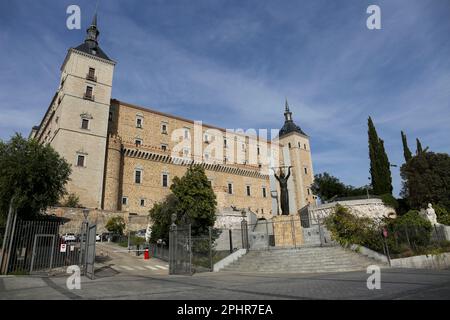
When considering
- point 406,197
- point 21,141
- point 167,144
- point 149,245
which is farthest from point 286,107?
point 21,141

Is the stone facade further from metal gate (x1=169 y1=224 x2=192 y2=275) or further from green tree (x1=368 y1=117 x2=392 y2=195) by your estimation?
green tree (x1=368 y1=117 x2=392 y2=195)

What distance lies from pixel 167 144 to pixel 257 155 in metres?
20.3

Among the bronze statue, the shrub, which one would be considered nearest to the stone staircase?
the shrub

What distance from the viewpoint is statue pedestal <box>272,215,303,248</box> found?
1745 cm

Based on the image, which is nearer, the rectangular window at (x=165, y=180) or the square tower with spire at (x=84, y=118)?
the square tower with spire at (x=84, y=118)

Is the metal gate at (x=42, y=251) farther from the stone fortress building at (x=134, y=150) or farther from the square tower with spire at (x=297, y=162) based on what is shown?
the square tower with spire at (x=297, y=162)

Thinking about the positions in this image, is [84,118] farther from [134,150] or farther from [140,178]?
[140,178]

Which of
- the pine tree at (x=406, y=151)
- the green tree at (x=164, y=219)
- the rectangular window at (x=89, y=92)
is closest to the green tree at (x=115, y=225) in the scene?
the green tree at (x=164, y=219)

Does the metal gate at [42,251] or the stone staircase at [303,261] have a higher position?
the metal gate at [42,251]

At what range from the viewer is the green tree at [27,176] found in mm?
13758

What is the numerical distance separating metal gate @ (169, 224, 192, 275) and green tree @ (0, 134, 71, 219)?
697cm

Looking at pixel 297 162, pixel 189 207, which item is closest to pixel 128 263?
pixel 189 207

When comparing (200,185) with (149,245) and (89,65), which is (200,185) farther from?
(89,65)

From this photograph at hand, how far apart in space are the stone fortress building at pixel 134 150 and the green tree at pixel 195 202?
1013cm
